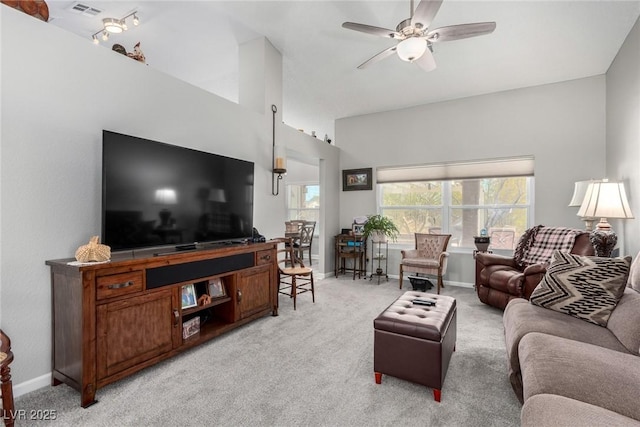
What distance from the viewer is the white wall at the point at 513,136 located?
4.14 metres

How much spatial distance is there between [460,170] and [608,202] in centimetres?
223

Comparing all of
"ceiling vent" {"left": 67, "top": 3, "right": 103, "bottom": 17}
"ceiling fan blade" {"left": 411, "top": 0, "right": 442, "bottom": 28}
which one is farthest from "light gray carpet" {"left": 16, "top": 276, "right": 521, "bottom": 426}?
"ceiling vent" {"left": 67, "top": 3, "right": 103, "bottom": 17}

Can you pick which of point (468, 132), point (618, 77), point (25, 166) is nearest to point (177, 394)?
point (25, 166)

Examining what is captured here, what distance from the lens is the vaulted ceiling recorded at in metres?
2.89

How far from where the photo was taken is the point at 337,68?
404cm

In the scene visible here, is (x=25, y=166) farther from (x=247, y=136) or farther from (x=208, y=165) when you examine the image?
(x=247, y=136)

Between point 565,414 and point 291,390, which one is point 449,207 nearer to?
point 291,390

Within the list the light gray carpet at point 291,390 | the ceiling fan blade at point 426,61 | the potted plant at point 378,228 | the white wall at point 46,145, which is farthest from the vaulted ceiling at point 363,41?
the light gray carpet at point 291,390

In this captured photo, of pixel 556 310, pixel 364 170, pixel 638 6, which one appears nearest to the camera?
pixel 556 310

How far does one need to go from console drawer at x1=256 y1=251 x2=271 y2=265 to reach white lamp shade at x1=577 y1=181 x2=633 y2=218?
3.24 meters

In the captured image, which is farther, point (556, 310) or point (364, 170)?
point (364, 170)

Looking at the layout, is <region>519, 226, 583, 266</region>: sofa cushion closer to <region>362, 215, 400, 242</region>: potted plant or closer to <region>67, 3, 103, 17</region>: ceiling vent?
<region>362, 215, 400, 242</region>: potted plant

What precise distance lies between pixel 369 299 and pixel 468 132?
311 cm

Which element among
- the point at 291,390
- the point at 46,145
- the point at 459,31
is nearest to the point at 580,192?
the point at 459,31
